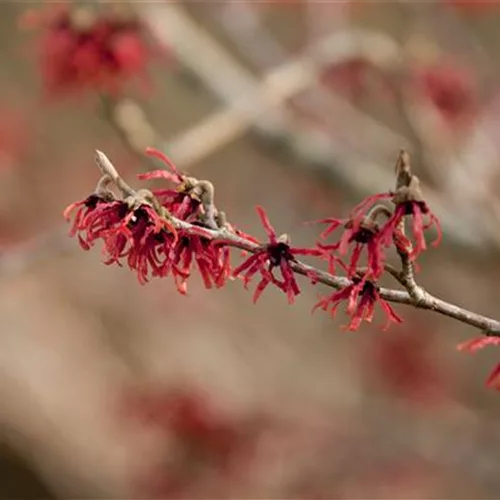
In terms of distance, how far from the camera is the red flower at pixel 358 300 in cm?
119

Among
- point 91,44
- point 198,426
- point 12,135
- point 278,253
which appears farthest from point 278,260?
point 12,135

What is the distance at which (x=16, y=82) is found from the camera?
27.4 ft

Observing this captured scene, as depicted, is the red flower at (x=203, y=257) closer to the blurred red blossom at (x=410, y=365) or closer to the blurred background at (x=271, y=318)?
the blurred background at (x=271, y=318)

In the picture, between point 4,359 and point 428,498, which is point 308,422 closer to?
point 428,498

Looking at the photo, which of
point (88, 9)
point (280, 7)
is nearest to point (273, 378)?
point (88, 9)

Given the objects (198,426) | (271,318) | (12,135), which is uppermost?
(12,135)

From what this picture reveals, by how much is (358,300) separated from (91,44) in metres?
1.53

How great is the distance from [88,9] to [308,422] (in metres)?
2.86

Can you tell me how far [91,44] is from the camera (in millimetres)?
2477

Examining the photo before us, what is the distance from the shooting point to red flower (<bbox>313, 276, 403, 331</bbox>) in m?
1.19

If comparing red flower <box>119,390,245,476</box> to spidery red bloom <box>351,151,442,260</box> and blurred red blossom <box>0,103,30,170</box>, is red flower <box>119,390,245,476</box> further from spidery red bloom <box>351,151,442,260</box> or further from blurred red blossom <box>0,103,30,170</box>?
spidery red bloom <box>351,151,442,260</box>

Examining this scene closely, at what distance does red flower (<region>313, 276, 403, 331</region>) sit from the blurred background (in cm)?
145

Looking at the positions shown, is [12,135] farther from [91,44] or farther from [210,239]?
[210,239]

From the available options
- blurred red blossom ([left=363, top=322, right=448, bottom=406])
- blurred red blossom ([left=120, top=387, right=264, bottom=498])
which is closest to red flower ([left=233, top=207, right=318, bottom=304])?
blurred red blossom ([left=120, top=387, right=264, bottom=498])
